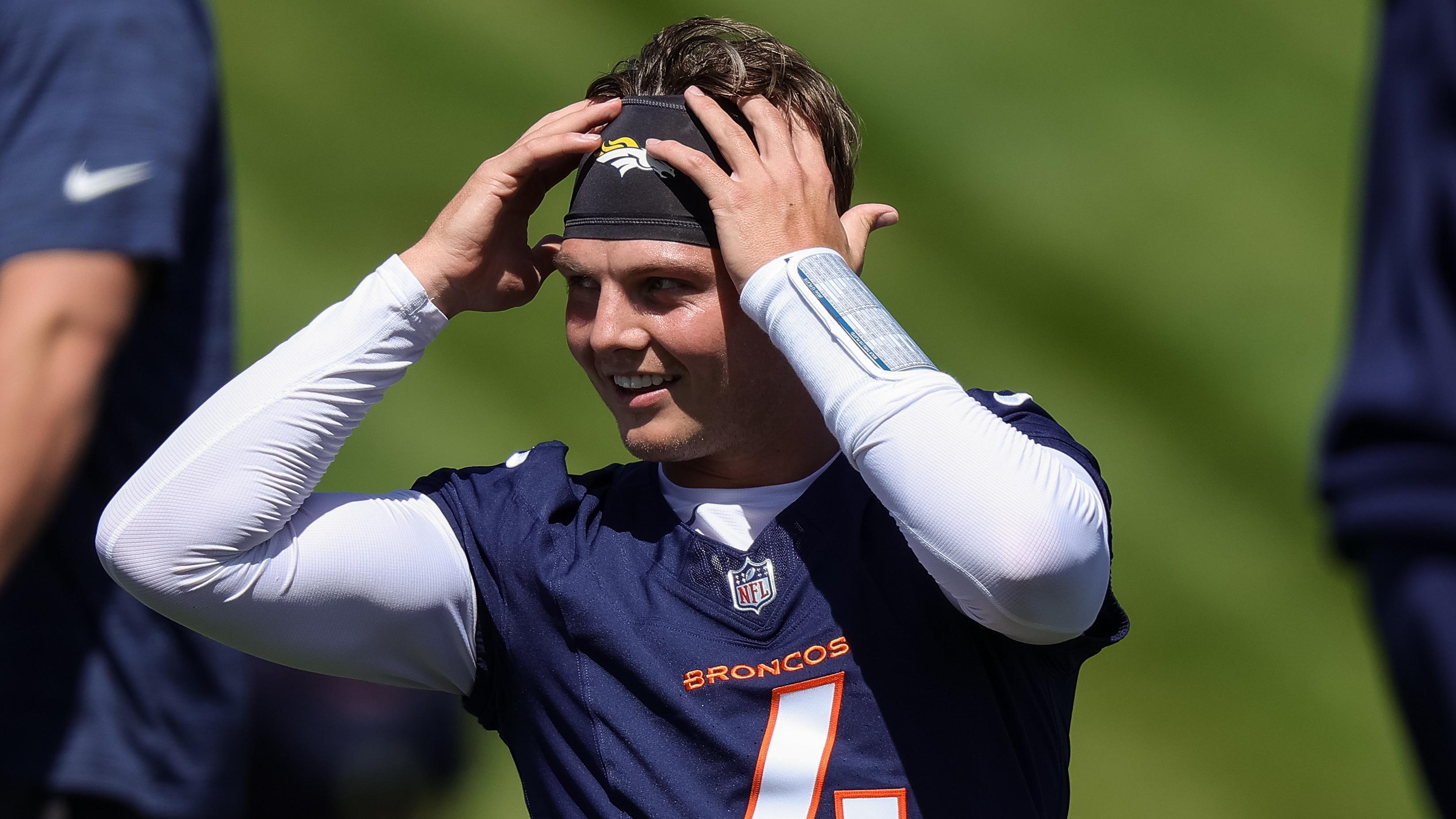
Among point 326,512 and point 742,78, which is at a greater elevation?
point 742,78

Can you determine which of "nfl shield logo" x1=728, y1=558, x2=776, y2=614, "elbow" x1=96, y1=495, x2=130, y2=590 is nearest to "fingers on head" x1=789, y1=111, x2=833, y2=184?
"nfl shield logo" x1=728, y1=558, x2=776, y2=614

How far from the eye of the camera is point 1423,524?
1.60ft

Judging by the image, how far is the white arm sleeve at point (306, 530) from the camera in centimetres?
114

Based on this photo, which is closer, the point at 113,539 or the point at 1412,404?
the point at 1412,404

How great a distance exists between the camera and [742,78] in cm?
134

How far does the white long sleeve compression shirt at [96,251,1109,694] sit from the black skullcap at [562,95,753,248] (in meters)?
0.15

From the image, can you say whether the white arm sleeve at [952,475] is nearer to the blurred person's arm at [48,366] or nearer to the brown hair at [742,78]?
the brown hair at [742,78]

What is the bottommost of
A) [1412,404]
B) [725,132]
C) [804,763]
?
[804,763]

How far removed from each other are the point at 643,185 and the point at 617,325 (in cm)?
15

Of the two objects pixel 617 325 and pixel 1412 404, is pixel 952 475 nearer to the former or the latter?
pixel 617 325

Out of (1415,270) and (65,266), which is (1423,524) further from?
(65,266)

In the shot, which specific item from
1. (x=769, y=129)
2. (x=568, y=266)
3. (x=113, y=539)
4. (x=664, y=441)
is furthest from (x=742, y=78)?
(x=113, y=539)

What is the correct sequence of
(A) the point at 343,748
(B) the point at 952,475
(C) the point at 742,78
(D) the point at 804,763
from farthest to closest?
(A) the point at 343,748
(C) the point at 742,78
(D) the point at 804,763
(B) the point at 952,475

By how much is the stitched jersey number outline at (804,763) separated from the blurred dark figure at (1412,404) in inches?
25.2
